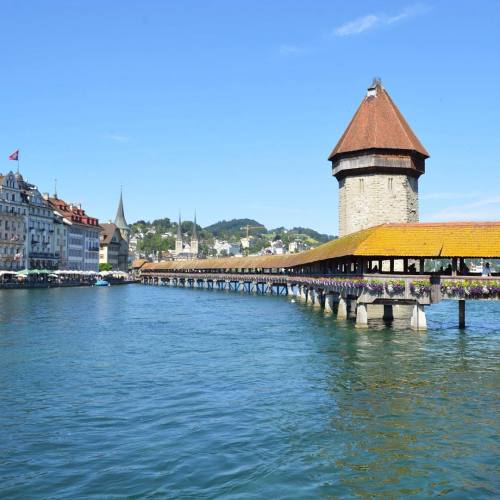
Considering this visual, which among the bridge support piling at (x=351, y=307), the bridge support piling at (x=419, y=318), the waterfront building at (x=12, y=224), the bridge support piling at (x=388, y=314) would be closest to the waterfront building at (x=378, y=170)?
the bridge support piling at (x=351, y=307)

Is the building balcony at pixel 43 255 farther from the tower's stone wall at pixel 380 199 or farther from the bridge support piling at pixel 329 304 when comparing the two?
the bridge support piling at pixel 329 304

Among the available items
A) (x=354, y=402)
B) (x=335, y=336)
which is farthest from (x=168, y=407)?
(x=335, y=336)

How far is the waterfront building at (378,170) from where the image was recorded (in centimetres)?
5562

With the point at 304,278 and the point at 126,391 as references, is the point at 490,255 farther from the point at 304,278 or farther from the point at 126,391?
the point at 304,278

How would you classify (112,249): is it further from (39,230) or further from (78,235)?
(39,230)

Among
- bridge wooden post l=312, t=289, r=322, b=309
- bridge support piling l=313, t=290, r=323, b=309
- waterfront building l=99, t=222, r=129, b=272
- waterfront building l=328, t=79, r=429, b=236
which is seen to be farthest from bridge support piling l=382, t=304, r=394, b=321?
waterfront building l=99, t=222, r=129, b=272

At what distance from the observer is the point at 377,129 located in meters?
57.0

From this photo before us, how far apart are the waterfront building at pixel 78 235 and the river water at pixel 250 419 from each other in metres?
91.0

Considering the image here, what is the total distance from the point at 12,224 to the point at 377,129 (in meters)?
59.5

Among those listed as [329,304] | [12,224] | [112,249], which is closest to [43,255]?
[12,224]

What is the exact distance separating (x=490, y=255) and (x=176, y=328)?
18240 millimetres

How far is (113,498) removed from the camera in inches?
402

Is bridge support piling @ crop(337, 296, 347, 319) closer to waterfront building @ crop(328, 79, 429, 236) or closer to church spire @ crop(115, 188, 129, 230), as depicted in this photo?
waterfront building @ crop(328, 79, 429, 236)

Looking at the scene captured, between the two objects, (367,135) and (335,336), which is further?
(367,135)
